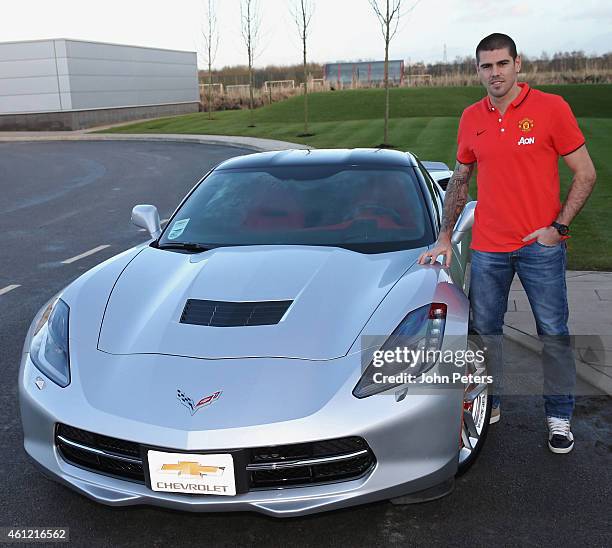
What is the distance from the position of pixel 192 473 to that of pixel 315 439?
0.46m

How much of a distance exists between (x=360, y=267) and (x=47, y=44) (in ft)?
136

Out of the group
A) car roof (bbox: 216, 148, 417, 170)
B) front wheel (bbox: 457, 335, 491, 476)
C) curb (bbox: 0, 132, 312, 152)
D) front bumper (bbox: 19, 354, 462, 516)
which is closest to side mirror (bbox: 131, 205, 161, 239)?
car roof (bbox: 216, 148, 417, 170)

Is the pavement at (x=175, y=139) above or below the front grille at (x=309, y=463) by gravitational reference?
below

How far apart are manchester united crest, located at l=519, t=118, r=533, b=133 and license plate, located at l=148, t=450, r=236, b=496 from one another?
6.55ft

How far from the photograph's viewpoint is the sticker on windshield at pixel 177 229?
4.18 m

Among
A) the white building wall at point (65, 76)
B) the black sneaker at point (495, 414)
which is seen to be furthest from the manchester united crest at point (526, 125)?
the white building wall at point (65, 76)

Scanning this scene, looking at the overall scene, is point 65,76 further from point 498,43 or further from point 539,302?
point 539,302

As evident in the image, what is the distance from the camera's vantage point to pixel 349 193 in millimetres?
4297

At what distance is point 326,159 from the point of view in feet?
15.2

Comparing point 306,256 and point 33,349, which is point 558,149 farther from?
point 33,349

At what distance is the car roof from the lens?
4.56 metres

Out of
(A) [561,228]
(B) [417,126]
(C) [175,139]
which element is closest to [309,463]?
(A) [561,228]

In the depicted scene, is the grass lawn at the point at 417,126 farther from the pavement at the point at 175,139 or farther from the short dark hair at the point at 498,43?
the short dark hair at the point at 498,43

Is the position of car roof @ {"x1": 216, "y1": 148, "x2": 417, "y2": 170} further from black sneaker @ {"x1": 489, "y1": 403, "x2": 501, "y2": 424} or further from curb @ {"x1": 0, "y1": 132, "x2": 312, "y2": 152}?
curb @ {"x1": 0, "y1": 132, "x2": 312, "y2": 152}
